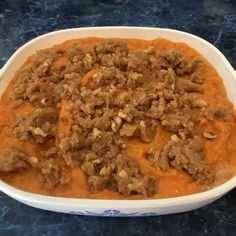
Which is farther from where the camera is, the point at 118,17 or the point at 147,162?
the point at 118,17

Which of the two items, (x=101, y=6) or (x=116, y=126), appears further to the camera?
(x=101, y=6)

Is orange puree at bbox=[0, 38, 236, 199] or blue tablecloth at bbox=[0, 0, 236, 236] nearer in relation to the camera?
orange puree at bbox=[0, 38, 236, 199]

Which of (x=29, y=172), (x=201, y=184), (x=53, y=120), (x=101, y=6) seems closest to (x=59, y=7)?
(x=101, y=6)

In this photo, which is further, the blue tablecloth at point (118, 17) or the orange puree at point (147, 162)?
the blue tablecloth at point (118, 17)

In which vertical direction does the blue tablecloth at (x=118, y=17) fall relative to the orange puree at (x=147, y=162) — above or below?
below

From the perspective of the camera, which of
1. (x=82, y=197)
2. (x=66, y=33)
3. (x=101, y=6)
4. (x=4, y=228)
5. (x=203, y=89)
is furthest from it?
(x=101, y=6)

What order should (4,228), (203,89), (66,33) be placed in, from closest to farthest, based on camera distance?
1. (4,228)
2. (203,89)
3. (66,33)

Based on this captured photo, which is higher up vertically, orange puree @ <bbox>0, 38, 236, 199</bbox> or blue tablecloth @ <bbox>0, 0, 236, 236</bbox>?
orange puree @ <bbox>0, 38, 236, 199</bbox>

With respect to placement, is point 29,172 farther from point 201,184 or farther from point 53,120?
point 201,184

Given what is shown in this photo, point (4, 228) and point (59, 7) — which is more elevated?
point (59, 7)
